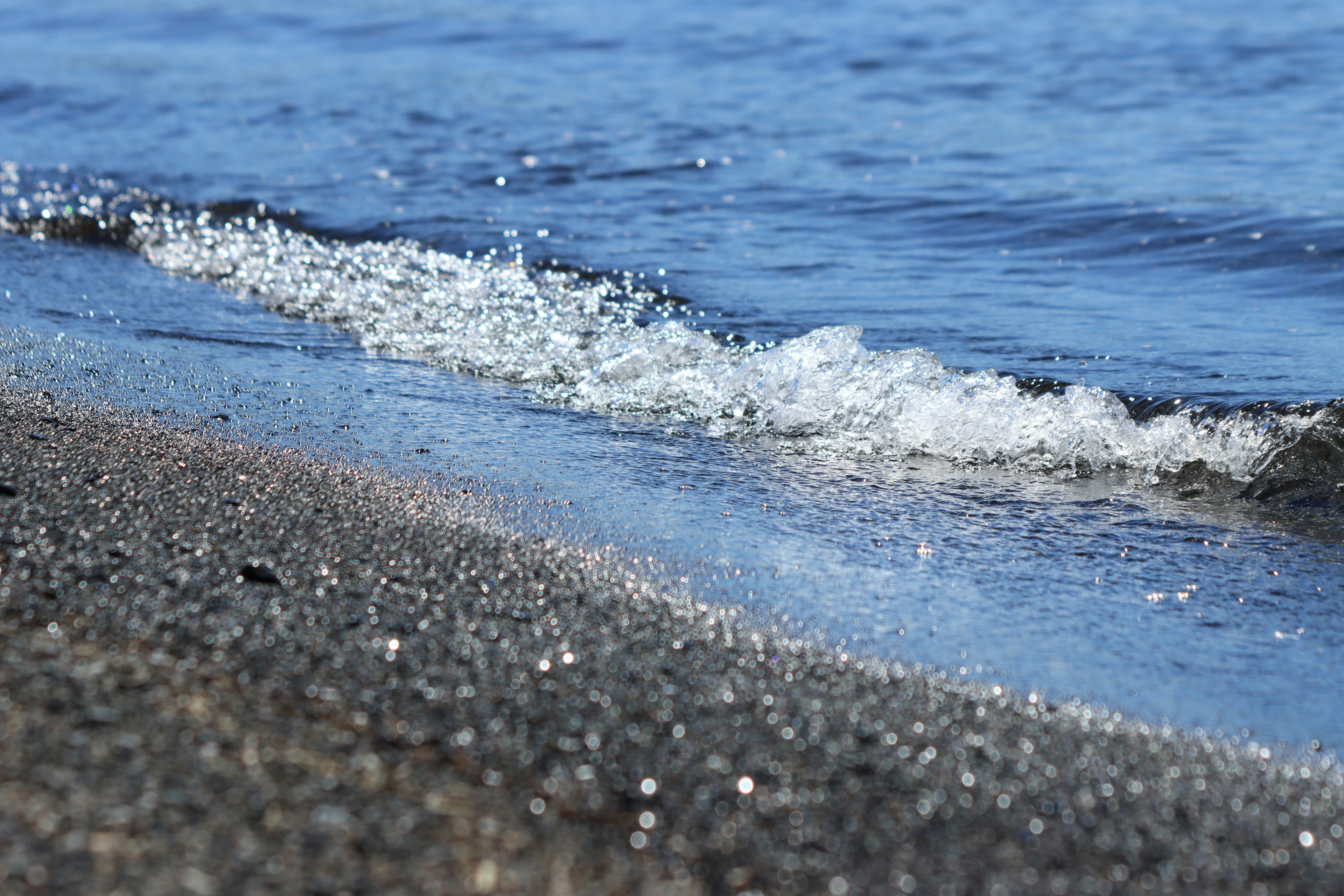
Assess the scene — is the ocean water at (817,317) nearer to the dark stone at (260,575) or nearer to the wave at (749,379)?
the wave at (749,379)

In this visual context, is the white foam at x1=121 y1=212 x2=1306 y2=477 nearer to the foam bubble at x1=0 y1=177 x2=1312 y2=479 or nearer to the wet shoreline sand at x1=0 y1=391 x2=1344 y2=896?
the foam bubble at x1=0 y1=177 x2=1312 y2=479

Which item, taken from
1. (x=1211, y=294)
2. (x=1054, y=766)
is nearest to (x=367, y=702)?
(x=1054, y=766)

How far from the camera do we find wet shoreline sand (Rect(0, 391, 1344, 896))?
152 centimetres

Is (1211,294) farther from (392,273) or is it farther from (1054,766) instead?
(1054,766)

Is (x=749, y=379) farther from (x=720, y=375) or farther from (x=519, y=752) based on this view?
(x=519, y=752)

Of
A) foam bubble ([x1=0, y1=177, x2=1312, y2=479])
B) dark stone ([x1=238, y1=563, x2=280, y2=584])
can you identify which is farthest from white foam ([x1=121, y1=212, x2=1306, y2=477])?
dark stone ([x1=238, y1=563, x2=280, y2=584])

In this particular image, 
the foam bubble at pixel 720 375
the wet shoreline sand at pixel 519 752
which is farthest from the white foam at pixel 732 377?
the wet shoreline sand at pixel 519 752

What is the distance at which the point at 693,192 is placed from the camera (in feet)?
24.2

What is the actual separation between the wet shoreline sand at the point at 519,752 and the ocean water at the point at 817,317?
22cm

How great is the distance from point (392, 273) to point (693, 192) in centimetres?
239

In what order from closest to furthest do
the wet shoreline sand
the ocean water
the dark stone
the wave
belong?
the wet shoreline sand, the dark stone, the ocean water, the wave

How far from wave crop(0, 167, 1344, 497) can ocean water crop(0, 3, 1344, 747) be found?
2 cm

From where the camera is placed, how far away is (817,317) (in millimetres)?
4953

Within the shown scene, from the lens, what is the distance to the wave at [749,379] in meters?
3.47
